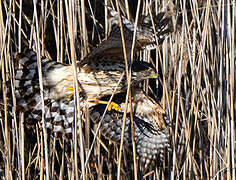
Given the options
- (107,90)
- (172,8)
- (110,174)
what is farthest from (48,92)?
(172,8)

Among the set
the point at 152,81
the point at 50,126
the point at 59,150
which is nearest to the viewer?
the point at 50,126

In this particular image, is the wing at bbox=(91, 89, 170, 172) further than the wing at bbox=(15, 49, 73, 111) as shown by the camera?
Yes

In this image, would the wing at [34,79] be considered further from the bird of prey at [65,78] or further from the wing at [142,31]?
the wing at [142,31]

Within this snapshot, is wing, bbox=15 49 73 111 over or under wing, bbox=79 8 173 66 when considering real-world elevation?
under

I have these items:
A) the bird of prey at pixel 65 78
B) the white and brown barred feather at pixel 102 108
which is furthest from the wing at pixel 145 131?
the bird of prey at pixel 65 78

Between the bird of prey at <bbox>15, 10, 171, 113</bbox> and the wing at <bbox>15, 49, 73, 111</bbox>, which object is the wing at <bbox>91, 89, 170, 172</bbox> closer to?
the bird of prey at <bbox>15, 10, 171, 113</bbox>

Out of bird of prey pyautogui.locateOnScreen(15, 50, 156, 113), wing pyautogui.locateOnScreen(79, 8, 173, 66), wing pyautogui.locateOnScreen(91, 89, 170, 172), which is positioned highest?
wing pyautogui.locateOnScreen(79, 8, 173, 66)

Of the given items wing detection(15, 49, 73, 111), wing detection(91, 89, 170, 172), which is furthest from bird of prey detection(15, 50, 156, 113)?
wing detection(91, 89, 170, 172)

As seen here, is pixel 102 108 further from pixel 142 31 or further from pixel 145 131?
pixel 142 31

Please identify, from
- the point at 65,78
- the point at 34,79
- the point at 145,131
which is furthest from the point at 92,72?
the point at 145,131

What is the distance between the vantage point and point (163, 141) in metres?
2.03

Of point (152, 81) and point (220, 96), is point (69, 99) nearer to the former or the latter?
point (152, 81)

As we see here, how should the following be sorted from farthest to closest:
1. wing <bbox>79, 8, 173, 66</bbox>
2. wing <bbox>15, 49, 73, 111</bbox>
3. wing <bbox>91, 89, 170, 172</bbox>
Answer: wing <bbox>91, 89, 170, 172</bbox> < wing <bbox>15, 49, 73, 111</bbox> < wing <bbox>79, 8, 173, 66</bbox>

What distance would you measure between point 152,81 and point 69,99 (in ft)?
2.43
